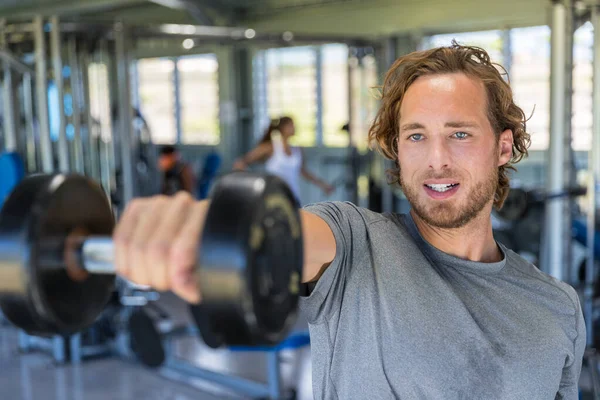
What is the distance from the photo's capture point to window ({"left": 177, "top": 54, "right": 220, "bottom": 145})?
9.20 m

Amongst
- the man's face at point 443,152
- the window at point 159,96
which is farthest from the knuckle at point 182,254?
the window at point 159,96

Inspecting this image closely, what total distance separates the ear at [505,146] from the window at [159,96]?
8706 millimetres

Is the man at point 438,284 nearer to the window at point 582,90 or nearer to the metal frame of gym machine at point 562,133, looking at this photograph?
the metal frame of gym machine at point 562,133

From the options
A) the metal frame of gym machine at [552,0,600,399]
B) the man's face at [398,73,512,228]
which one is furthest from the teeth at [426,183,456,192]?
the metal frame of gym machine at [552,0,600,399]

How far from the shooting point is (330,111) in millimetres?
8008

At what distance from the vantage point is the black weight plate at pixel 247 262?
441mm

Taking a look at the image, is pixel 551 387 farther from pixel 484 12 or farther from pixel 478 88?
pixel 484 12

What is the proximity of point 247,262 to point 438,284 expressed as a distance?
0.65 metres

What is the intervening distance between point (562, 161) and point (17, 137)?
333cm

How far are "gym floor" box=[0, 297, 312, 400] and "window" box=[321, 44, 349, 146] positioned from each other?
405 cm

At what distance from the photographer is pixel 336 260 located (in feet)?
3.28

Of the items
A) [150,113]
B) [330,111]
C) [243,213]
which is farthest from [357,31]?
[243,213]

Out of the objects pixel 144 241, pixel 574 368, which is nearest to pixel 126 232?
pixel 144 241

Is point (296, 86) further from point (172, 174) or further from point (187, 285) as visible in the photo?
point (187, 285)
